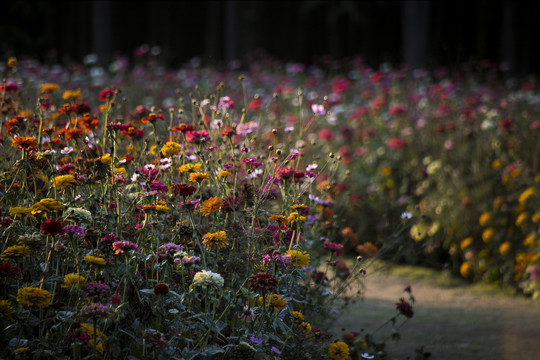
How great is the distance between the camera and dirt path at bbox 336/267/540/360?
3736 mm

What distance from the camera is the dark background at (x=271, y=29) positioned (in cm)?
1661

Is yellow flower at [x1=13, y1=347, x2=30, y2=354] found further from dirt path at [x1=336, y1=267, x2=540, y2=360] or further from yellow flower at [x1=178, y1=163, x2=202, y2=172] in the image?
dirt path at [x1=336, y1=267, x2=540, y2=360]

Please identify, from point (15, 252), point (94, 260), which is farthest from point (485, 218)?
point (15, 252)

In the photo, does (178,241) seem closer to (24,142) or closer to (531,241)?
(24,142)

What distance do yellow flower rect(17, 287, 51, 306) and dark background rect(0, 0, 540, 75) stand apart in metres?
13.6

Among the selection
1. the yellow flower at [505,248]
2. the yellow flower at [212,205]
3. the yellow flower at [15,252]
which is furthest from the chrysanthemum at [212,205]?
the yellow flower at [505,248]

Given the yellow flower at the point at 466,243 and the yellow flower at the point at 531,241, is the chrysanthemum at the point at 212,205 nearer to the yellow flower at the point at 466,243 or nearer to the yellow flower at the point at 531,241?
the yellow flower at the point at 531,241

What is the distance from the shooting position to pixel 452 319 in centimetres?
434

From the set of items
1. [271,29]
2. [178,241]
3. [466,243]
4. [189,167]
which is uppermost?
[271,29]

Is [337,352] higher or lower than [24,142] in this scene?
lower

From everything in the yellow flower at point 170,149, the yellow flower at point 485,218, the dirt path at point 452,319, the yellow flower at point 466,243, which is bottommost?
the dirt path at point 452,319

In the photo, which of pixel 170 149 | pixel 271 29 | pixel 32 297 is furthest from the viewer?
pixel 271 29

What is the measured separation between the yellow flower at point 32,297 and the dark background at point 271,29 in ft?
44.7

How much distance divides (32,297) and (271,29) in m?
20.4
